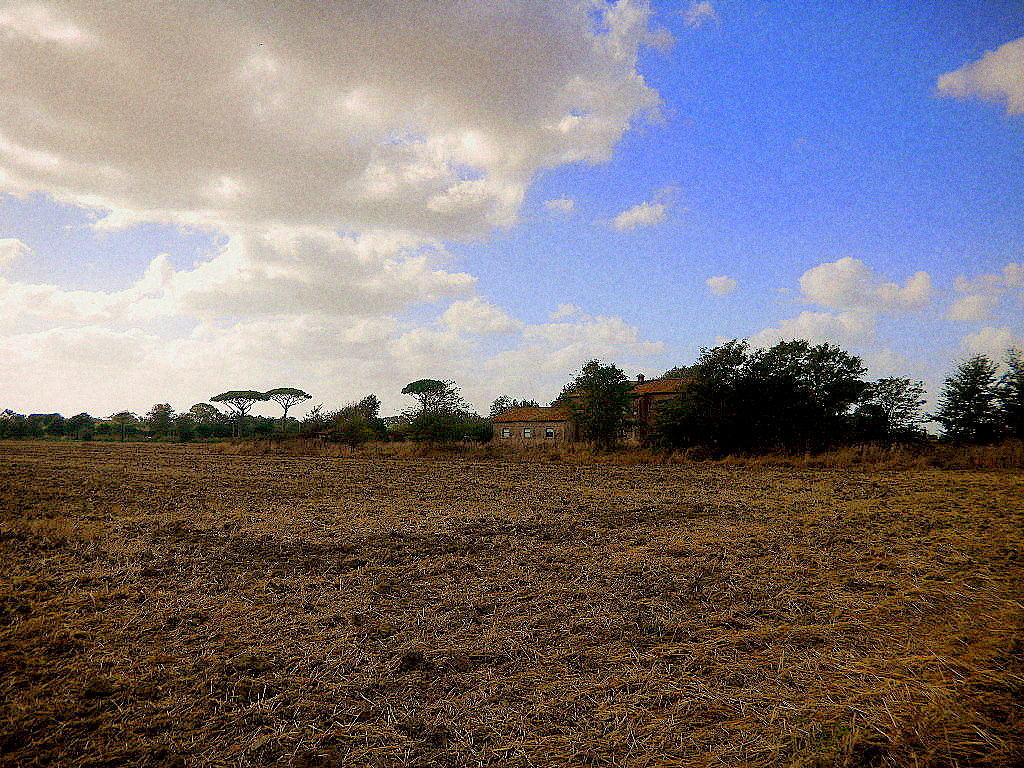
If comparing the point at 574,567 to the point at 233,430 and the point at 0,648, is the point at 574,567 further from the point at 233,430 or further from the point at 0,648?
the point at 233,430

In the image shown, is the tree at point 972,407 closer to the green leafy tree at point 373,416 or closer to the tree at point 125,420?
the green leafy tree at point 373,416

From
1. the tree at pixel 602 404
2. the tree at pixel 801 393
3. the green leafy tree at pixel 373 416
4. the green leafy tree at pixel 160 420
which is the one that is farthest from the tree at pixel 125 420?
the tree at pixel 801 393

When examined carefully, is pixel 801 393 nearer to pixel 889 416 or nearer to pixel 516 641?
pixel 889 416

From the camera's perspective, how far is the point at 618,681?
10.2 feet

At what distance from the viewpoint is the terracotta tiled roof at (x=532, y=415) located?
49844 mm

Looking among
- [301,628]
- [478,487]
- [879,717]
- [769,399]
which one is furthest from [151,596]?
[769,399]

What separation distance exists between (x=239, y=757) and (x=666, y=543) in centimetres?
517

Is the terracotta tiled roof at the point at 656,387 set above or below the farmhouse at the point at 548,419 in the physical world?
above

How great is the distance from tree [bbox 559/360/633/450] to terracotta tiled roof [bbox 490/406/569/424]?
75.0ft

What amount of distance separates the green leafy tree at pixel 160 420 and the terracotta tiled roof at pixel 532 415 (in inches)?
1429

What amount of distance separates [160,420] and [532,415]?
43.9 m

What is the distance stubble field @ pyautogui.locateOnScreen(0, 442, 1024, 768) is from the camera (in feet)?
8.25

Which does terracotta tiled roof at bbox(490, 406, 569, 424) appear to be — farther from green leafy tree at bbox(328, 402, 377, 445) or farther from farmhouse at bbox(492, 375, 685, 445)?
green leafy tree at bbox(328, 402, 377, 445)

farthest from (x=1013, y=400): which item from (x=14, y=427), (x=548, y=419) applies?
(x=14, y=427)
